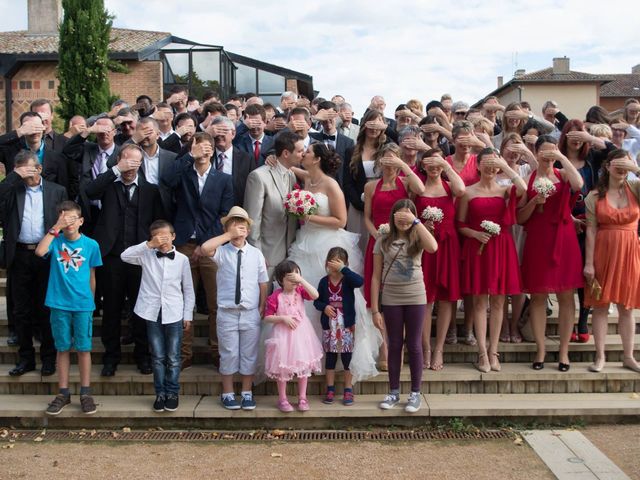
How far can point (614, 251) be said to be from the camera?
6430 millimetres

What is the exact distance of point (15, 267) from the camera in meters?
6.41

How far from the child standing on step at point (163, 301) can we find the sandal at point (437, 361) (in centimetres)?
246

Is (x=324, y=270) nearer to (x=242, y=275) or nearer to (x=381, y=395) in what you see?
(x=242, y=275)

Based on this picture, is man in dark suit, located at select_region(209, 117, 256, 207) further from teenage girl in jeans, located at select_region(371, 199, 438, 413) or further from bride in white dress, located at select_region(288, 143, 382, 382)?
teenage girl in jeans, located at select_region(371, 199, 438, 413)

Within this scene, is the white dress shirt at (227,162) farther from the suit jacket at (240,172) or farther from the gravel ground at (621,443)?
the gravel ground at (621,443)

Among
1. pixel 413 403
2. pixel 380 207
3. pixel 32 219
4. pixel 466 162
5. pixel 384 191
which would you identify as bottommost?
pixel 413 403

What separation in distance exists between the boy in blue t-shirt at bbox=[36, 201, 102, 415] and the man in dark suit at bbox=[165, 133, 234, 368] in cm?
92

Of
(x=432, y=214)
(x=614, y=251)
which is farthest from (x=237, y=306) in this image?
(x=614, y=251)

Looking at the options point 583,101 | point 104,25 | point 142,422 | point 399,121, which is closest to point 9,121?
point 104,25

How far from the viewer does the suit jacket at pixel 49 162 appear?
22.5 ft

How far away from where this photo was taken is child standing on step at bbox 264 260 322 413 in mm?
5770

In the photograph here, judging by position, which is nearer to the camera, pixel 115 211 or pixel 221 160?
pixel 115 211

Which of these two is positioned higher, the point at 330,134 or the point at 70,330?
the point at 330,134

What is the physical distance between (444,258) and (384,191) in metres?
0.90
